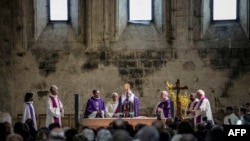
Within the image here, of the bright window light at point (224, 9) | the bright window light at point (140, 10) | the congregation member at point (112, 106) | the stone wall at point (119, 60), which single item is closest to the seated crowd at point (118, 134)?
the congregation member at point (112, 106)

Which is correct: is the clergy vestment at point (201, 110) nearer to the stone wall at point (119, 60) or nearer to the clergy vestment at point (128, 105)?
the clergy vestment at point (128, 105)

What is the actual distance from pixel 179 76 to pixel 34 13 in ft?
15.8

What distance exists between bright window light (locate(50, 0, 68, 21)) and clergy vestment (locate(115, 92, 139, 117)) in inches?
156

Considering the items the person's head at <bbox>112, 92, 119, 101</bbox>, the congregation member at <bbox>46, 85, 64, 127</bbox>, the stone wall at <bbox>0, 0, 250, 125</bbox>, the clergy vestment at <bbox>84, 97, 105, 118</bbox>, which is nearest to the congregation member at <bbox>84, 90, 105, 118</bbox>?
the clergy vestment at <bbox>84, 97, 105, 118</bbox>

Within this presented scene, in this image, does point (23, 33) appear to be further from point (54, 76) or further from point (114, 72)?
point (114, 72)

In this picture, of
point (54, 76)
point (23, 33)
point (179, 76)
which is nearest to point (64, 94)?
point (54, 76)

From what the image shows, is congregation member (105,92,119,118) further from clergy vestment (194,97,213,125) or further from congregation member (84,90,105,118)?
clergy vestment (194,97,213,125)

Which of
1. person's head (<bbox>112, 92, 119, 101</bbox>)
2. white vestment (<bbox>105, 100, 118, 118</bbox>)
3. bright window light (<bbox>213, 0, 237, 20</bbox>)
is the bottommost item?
white vestment (<bbox>105, 100, 118, 118</bbox>)

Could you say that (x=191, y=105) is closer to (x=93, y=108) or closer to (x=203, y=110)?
(x=203, y=110)

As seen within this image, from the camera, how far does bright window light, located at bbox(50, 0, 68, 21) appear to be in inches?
830

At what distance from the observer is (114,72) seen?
66.8 ft

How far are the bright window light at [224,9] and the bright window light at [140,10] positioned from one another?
205 centimetres

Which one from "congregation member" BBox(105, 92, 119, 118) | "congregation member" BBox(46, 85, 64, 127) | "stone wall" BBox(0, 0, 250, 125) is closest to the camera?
"congregation member" BBox(46, 85, 64, 127)

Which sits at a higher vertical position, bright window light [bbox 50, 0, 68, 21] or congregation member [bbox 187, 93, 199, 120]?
bright window light [bbox 50, 0, 68, 21]
